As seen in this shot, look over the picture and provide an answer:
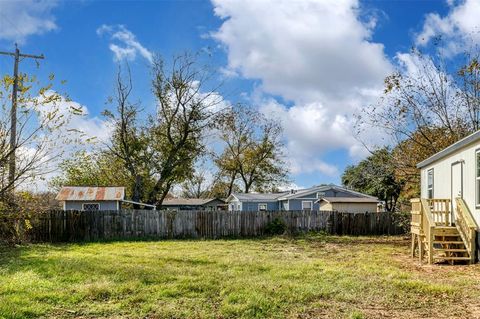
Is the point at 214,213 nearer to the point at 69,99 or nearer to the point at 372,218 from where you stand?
the point at 372,218

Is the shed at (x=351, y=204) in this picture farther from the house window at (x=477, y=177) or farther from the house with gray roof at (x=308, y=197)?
the house window at (x=477, y=177)

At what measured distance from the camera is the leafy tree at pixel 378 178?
20.5 meters

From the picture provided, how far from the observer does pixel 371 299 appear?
21.2 ft

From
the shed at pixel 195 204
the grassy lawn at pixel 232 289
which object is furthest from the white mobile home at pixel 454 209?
the shed at pixel 195 204

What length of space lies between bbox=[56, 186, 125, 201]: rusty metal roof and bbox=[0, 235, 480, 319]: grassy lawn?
11631mm

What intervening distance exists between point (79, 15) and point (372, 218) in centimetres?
1635

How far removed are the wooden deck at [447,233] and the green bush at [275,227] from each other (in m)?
8.26

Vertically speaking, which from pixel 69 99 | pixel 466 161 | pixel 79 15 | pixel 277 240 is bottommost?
pixel 277 240

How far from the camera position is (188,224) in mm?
19266

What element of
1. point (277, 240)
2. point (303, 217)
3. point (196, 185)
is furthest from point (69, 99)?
point (196, 185)

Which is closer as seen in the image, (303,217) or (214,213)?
(214,213)

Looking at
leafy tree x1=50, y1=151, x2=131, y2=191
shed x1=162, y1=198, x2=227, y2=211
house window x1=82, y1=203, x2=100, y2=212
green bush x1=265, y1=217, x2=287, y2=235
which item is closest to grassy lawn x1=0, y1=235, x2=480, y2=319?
green bush x1=265, y1=217, x2=287, y2=235

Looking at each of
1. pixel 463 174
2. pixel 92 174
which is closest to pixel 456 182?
pixel 463 174

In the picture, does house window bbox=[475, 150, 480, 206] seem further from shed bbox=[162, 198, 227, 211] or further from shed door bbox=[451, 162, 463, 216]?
shed bbox=[162, 198, 227, 211]
